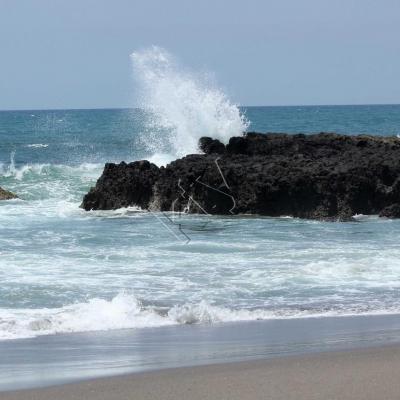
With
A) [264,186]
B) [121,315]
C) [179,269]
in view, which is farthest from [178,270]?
[264,186]

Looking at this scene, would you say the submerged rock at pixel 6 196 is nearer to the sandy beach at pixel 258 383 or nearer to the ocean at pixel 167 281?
the ocean at pixel 167 281

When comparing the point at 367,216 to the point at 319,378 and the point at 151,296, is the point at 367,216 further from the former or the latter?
the point at 319,378

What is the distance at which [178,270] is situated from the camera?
12047 mm

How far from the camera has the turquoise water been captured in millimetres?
9328

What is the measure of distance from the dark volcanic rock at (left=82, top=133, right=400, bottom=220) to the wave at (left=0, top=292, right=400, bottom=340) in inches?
348

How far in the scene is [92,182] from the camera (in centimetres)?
2697

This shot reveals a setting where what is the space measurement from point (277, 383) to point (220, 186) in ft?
43.1

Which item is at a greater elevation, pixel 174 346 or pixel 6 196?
pixel 6 196

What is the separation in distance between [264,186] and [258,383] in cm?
1283

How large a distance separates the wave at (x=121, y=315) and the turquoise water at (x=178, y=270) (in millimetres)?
12

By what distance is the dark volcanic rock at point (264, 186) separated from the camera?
18.8m

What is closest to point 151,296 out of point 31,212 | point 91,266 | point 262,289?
point 262,289

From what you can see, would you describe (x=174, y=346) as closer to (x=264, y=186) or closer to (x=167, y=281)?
(x=167, y=281)

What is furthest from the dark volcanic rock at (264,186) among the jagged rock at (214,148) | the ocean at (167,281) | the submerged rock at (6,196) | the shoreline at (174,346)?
the shoreline at (174,346)
